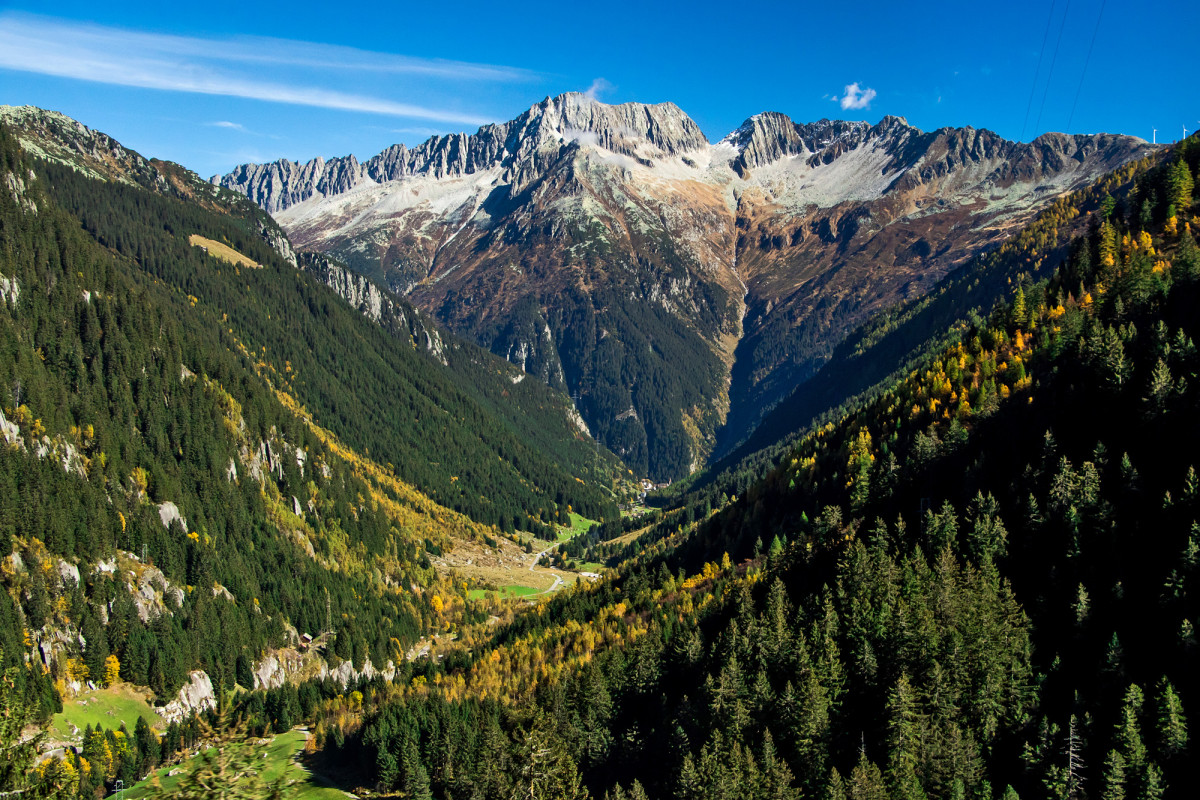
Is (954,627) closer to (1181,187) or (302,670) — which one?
(1181,187)

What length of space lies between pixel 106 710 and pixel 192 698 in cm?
1817

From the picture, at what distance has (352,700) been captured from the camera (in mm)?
159000

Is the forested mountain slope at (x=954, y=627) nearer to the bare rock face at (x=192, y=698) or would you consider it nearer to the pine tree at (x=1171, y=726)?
the pine tree at (x=1171, y=726)

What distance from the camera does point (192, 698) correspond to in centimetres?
15600

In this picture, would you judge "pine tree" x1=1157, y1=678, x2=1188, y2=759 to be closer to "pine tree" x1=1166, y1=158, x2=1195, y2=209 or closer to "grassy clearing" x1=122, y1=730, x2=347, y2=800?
"grassy clearing" x1=122, y1=730, x2=347, y2=800

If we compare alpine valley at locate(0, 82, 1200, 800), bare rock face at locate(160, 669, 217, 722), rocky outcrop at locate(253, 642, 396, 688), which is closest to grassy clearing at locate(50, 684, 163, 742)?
alpine valley at locate(0, 82, 1200, 800)

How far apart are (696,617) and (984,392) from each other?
202 ft

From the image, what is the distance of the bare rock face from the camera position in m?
147

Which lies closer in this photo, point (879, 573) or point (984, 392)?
point (879, 573)

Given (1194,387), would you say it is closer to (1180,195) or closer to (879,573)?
(879,573)

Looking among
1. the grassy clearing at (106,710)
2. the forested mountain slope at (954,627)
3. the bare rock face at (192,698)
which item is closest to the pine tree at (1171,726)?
the forested mountain slope at (954,627)

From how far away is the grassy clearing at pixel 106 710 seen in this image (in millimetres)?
130500

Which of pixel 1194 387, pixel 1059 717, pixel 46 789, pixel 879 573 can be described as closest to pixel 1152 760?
pixel 1059 717

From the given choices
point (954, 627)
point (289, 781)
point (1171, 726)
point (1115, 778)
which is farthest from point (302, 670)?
point (289, 781)
